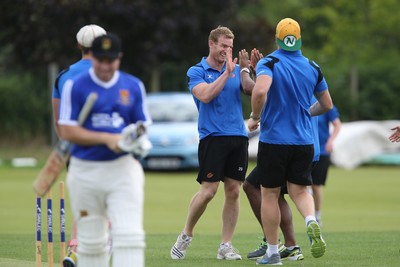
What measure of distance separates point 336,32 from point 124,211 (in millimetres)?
31447

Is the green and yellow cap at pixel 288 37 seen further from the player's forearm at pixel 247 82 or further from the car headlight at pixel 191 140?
the car headlight at pixel 191 140

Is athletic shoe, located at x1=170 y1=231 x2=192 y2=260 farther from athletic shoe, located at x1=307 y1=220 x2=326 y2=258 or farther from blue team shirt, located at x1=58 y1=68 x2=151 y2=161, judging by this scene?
blue team shirt, located at x1=58 y1=68 x2=151 y2=161

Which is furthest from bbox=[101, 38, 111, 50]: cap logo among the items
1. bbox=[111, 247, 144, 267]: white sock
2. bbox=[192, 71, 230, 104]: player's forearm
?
bbox=[192, 71, 230, 104]: player's forearm

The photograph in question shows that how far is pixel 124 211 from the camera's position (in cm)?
814

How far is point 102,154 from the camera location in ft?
27.2

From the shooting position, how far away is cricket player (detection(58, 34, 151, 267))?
321 inches

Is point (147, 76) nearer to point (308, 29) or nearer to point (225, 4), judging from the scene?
point (225, 4)

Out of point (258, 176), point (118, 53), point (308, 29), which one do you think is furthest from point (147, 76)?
point (118, 53)

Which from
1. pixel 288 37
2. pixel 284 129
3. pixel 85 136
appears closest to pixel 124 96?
pixel 85 136

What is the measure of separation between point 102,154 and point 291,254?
3.63 meters

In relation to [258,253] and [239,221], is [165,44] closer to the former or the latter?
[239,221]

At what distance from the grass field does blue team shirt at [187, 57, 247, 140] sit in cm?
136

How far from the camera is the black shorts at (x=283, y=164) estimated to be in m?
10.5

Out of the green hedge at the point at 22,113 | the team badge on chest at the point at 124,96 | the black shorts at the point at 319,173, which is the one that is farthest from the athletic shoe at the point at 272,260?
the green hedge at the point at 22,113
